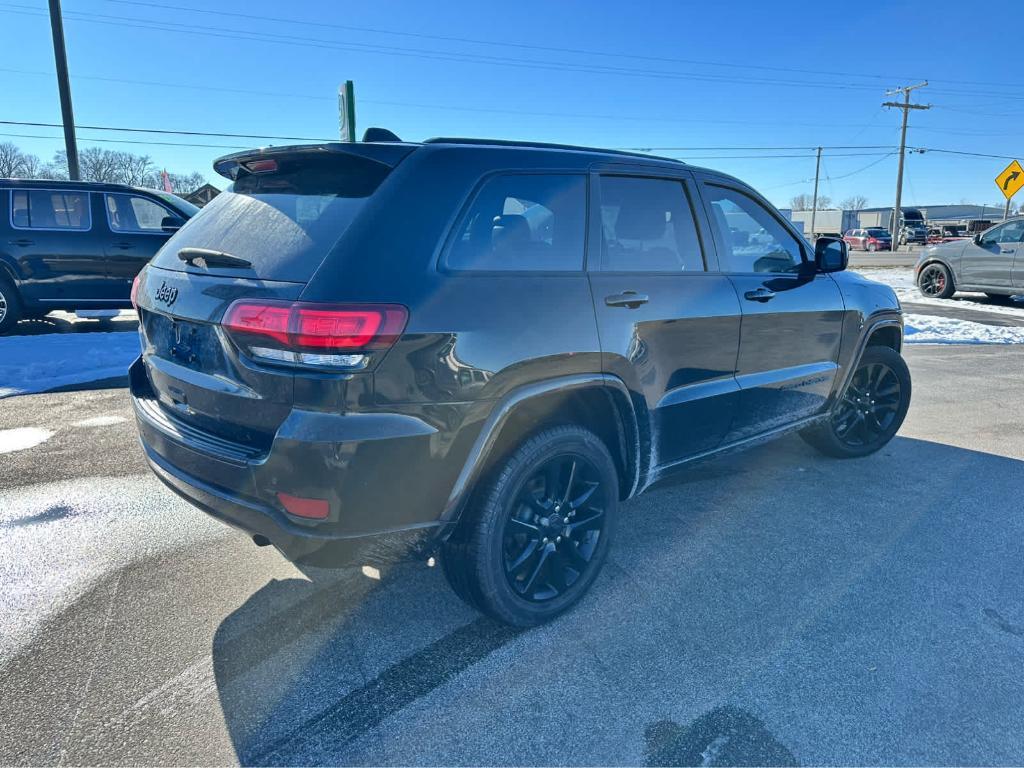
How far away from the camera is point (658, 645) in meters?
2.52

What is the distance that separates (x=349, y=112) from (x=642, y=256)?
18.0 ft

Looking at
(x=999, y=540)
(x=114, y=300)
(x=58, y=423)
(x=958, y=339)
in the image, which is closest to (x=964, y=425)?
(x=999, y=540)

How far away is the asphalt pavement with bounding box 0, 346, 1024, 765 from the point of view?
80.7 inches

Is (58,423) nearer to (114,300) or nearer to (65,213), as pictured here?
(114,300)

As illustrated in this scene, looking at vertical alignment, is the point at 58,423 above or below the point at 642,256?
below

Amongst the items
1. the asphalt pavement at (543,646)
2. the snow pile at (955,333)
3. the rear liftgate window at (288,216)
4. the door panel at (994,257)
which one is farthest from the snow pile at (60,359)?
the door panel at (994,257)

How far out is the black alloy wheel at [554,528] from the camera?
8.47 ft

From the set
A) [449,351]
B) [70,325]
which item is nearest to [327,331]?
[449,351]

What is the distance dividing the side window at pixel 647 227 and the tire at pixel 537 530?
31.7 inches

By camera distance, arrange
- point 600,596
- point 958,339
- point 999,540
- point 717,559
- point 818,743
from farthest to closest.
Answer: point 958,339 → point 999,540 → point 717,559 → point 600,596 → point 818,743

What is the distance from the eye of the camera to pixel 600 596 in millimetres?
2867

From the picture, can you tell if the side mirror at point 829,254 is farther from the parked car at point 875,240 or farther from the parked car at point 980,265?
the parked car at point 875,240

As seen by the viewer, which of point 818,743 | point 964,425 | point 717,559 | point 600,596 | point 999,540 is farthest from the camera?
point 964,425

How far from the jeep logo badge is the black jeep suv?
0.06 ft
